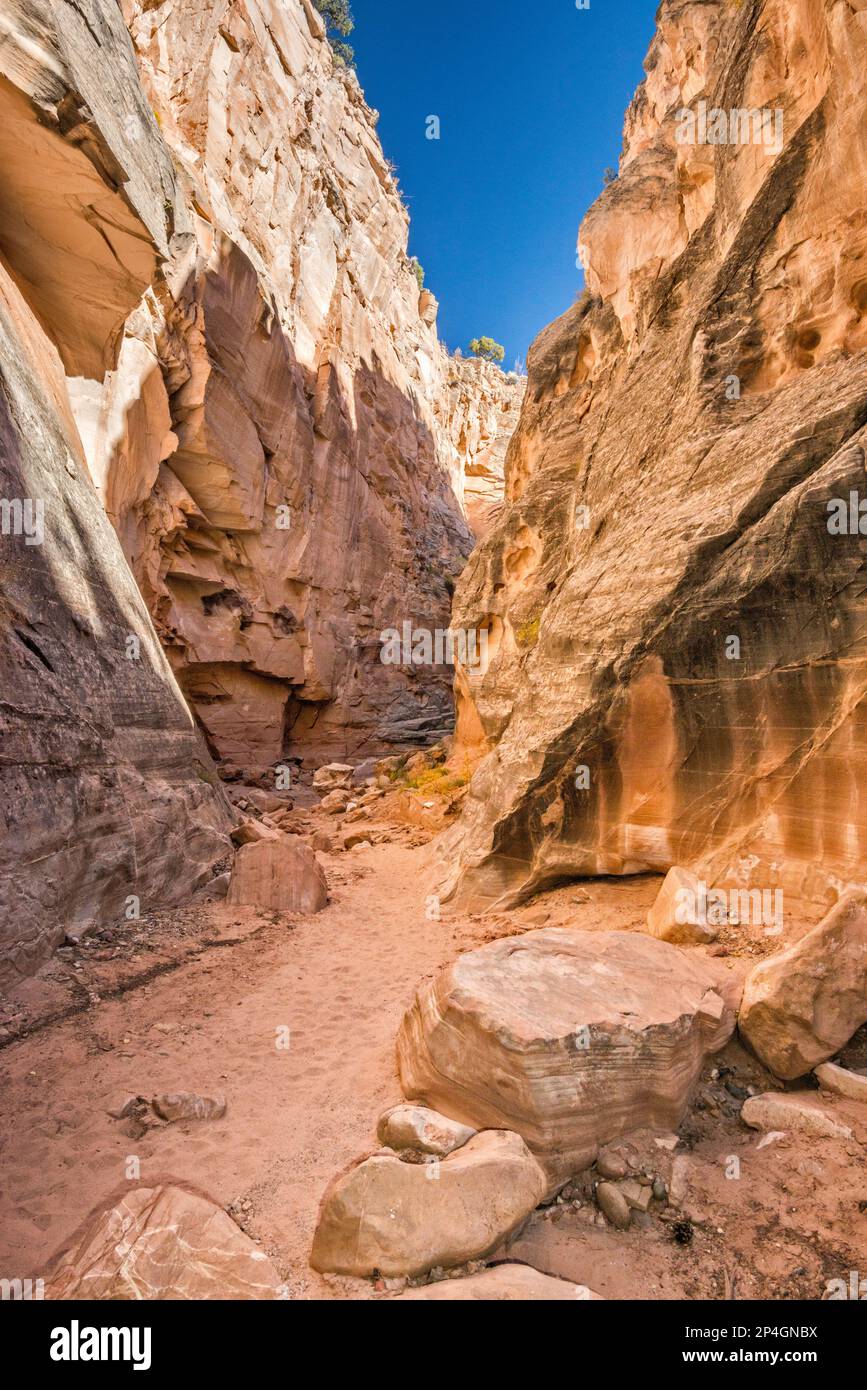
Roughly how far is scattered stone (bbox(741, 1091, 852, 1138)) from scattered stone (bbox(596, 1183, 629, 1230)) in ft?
4.09

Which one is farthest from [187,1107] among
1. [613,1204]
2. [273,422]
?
[273,422]

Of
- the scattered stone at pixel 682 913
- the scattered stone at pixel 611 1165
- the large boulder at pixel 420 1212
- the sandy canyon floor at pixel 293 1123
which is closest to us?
the large boulder at pixel 420 1212

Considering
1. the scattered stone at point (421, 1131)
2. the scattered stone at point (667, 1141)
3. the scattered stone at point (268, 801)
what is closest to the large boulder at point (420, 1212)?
the scattered stone at point (421, 1131)

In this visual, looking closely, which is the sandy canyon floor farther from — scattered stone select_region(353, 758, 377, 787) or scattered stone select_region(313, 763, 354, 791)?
scattered stone select_region(353, 758, 377, 787)

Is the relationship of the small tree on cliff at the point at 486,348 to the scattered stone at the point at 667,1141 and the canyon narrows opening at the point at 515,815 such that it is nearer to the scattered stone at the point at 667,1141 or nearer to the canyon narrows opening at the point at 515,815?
the canyon narrows opening at the point at 515,815

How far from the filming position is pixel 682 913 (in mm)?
6441

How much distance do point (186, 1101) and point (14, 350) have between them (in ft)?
31.5

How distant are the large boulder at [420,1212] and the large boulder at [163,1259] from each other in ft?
1.30

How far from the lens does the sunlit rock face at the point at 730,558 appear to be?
20.8 feet

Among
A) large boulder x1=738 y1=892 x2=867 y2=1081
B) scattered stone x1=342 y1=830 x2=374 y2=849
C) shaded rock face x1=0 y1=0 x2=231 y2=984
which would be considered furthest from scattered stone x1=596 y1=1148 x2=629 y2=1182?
scattered stone x1=342 y1=830 x2=374 y2=849

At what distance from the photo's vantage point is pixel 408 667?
90.8 ft

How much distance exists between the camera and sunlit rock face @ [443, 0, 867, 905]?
250 inches
